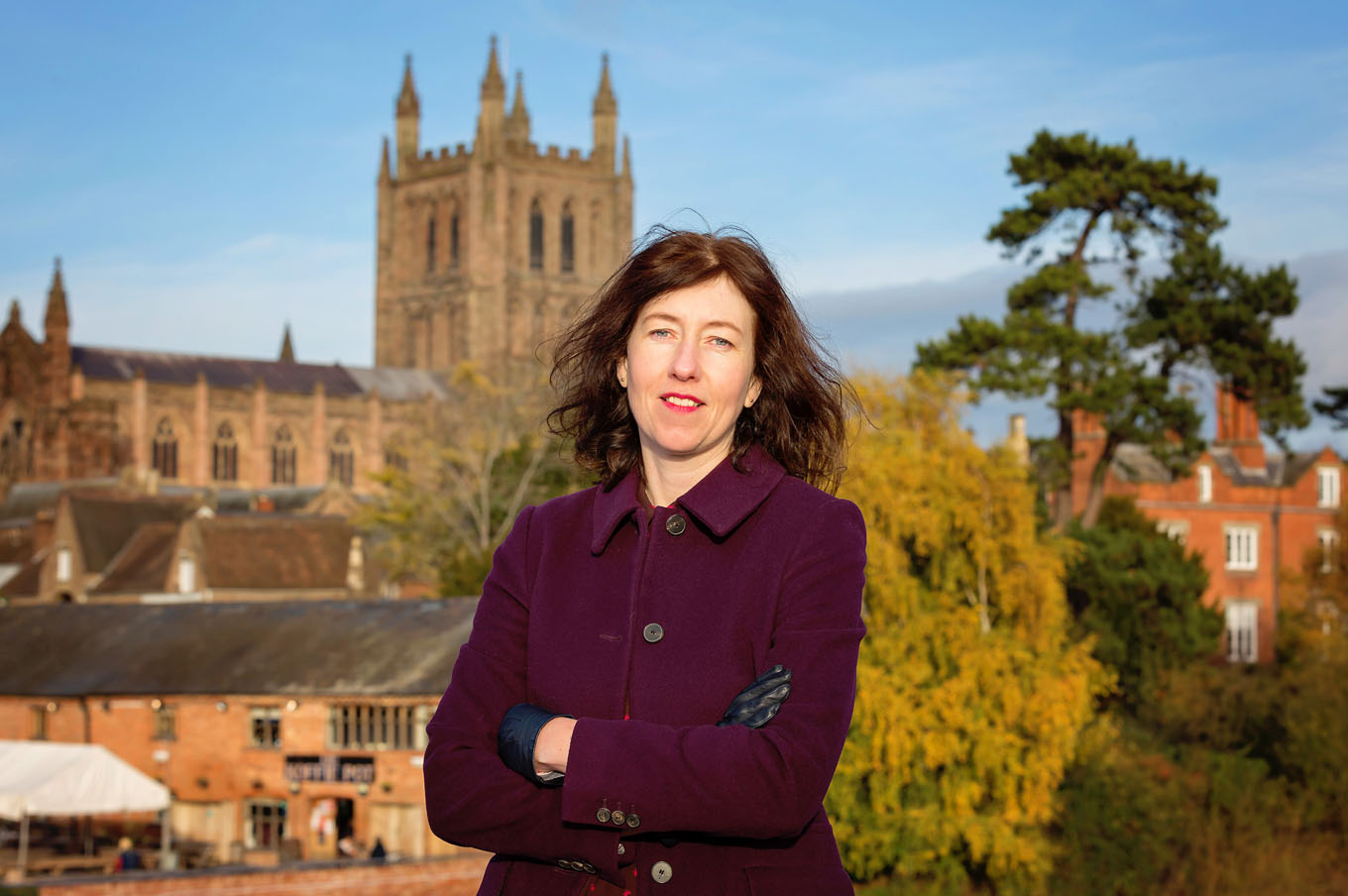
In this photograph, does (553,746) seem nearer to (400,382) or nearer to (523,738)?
(523,738)

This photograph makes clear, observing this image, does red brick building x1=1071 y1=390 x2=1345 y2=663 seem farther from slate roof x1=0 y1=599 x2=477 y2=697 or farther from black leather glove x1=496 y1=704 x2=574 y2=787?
black leather glove x1=496 y1=704 x2=574 y2=787

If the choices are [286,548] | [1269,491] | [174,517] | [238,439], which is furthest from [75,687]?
[238,439]

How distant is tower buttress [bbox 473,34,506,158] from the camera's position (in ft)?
362

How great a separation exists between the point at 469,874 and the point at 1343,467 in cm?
3447

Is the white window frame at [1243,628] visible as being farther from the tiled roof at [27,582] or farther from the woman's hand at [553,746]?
the woman's hand at [553,746]

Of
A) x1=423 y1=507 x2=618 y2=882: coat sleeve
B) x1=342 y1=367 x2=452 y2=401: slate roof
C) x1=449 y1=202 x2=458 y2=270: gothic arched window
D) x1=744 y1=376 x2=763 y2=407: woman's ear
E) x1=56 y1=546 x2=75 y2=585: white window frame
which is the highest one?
x1=449 y1=202 x2=458 y2=270: gothic arched window

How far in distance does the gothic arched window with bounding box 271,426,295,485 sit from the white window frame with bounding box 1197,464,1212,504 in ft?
196

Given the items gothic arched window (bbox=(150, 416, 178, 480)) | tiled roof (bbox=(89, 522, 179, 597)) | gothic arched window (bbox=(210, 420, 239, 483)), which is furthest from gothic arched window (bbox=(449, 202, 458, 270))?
tiled roof (bbox=(89, 522, 179, 597))

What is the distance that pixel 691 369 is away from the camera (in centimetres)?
335

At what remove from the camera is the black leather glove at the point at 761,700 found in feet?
10.0

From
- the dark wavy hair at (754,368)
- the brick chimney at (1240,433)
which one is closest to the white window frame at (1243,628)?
the brick chimney at (1240,433)

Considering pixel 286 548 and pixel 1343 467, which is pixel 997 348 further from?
pixel 286 548

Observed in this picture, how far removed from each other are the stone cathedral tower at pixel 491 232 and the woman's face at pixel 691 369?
102955 mm

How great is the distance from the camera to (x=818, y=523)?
3260mm
